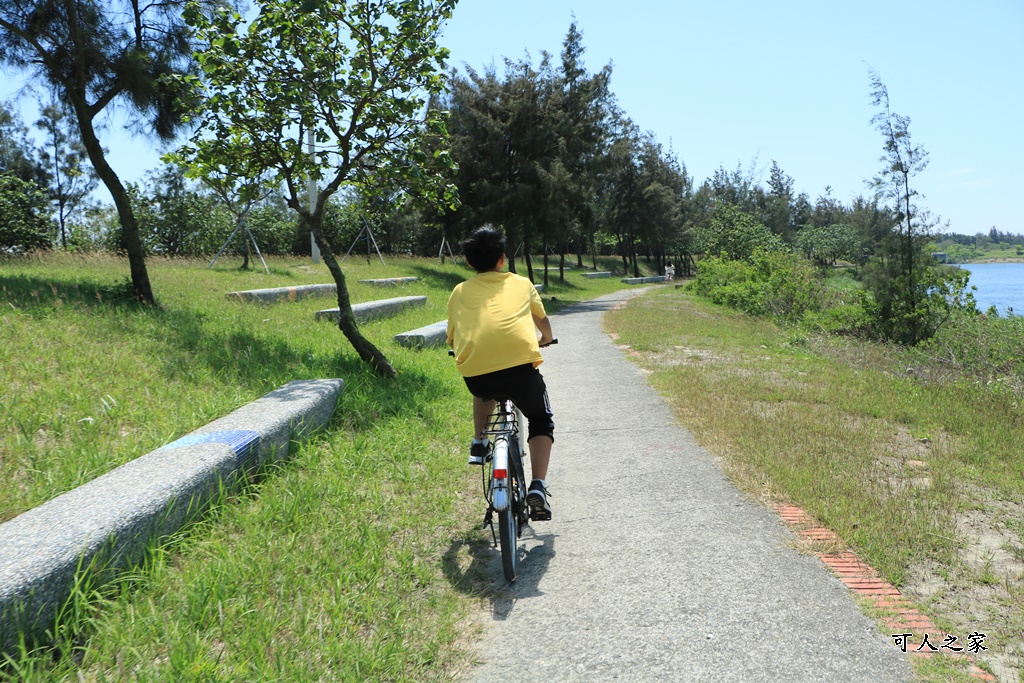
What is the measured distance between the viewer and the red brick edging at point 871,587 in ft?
9.93

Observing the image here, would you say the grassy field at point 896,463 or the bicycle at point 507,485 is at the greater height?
the bicycle at point 507,485

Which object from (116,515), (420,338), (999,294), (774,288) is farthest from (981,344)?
(999,294)

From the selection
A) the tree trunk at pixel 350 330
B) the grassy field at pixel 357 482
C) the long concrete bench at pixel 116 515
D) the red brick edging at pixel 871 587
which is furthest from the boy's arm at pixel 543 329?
the tree trunk at pixel 350 330

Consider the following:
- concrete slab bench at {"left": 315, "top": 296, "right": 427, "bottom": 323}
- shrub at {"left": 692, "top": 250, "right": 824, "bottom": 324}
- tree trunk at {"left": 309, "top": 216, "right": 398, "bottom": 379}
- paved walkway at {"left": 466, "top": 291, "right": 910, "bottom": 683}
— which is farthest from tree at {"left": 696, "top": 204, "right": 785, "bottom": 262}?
paved walkway at {"left": 466, "top": 291, "right": 910, "bottom": 683}

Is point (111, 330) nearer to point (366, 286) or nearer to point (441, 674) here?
point (441, 674)

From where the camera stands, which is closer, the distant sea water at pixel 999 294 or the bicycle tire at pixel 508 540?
the bicycle tire at pixel 508 540

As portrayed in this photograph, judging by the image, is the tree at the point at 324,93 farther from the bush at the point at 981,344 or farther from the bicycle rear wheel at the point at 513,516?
the bush at the point at 981,344

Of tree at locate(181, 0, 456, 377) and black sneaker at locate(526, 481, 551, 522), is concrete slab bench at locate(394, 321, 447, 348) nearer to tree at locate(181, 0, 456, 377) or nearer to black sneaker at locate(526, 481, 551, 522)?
tree at locate(181, 0, 456, 377)

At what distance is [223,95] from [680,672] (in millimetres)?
7507

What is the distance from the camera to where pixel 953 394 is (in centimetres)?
861

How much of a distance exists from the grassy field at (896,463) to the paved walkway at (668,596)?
353 millimetres

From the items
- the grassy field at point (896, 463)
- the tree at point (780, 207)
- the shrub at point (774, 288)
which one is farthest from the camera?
the tree at point (780, 207)

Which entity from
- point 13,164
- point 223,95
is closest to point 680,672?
point 223,95

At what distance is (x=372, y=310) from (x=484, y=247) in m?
9.57
